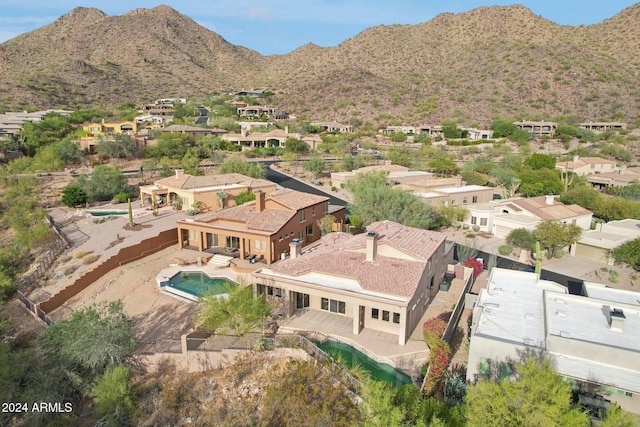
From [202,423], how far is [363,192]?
77.0ft

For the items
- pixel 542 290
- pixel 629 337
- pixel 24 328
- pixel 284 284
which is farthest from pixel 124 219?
pixel 629 337

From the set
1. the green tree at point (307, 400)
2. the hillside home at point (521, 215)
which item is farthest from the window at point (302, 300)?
the hillside home at point (521, 215)

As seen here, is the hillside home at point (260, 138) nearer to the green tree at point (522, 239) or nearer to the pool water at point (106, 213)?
the pool water at point (106, 213)

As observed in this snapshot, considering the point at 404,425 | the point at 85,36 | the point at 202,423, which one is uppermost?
the point at 85,36

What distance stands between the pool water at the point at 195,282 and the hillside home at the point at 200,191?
13.0 meters

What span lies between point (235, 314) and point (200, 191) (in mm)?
22742

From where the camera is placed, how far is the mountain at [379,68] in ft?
343

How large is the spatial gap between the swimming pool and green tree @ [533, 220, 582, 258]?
22.1 meters

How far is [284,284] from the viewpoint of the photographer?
2091cm

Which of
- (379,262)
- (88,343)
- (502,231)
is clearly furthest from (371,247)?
(502,231)

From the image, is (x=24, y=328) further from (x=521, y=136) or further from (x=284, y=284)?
(x=521, y=136)

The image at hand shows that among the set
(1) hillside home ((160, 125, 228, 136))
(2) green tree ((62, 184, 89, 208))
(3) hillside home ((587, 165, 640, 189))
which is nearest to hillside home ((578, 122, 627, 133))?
(3) hillside home ((587, 165, 640, 189))

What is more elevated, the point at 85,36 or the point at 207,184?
the point at 85,36

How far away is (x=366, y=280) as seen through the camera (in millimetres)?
20094
